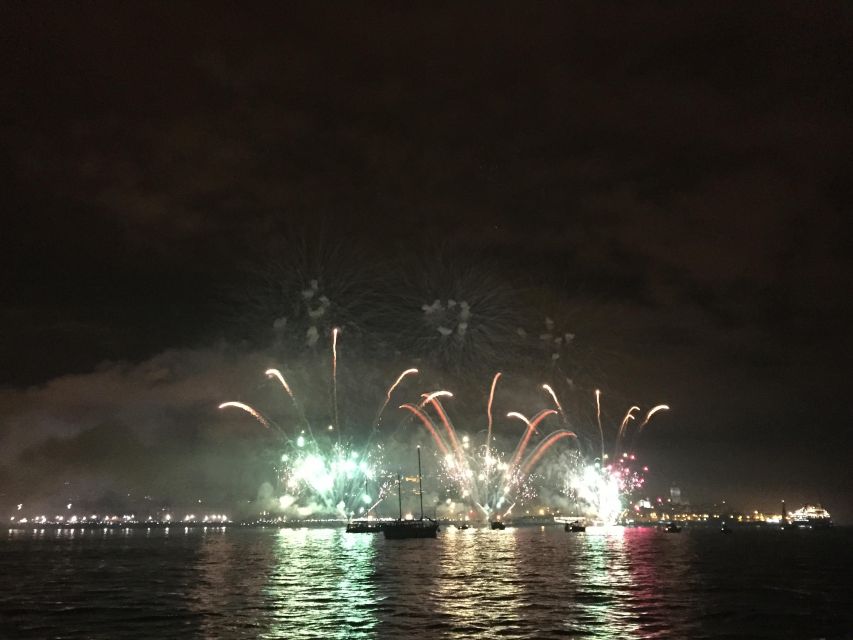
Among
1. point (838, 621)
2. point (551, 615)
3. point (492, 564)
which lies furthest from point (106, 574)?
point (838, 621)

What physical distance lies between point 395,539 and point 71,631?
5151 inches

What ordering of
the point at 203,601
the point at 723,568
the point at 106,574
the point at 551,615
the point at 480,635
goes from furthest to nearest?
Answer: the point at 723,568 → the point at 106,574 → the point at 203,601 → the point at 551,615 → the point at 480,635

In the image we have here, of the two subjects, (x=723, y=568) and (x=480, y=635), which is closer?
(x=480, y=635)

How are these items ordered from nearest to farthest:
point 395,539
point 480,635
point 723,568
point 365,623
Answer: point 480,635, point 365,623, point 723,568, point 395,539

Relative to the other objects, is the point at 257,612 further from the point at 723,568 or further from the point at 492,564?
the point at 723,568

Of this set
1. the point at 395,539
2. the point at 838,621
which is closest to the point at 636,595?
the point at 838,621

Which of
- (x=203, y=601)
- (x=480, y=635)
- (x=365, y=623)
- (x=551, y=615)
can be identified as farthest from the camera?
(x=203, y=601)

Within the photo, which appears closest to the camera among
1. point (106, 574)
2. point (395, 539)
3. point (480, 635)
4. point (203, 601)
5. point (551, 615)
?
point (480, 635)

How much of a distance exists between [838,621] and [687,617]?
33.5 ft

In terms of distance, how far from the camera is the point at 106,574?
272 ft

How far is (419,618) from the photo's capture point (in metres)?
43.1

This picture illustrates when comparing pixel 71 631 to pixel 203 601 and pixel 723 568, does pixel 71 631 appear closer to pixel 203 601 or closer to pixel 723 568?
pixel 203 601

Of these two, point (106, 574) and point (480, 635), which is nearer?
point (480, 635)

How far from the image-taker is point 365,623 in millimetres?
41375
